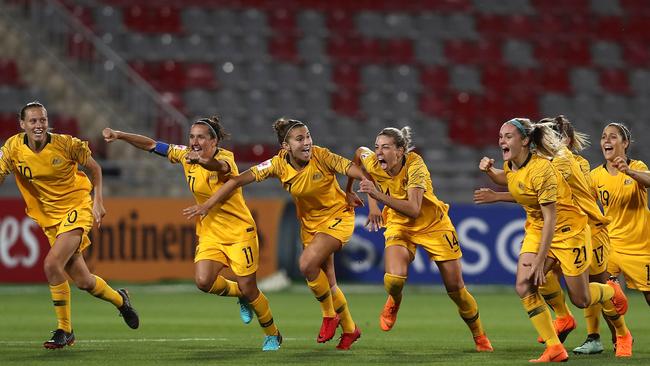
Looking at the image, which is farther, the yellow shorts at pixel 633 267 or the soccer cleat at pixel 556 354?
Answer: the yellow shorts at pixel 633 267

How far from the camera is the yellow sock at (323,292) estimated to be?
10.1 metres

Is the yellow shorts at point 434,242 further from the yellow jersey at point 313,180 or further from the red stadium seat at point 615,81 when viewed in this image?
the red stadium seat at point 615,81

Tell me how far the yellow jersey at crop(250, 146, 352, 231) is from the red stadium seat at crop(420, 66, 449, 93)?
1243 cm

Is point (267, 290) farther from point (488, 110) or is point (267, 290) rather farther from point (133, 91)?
point (488, 110)

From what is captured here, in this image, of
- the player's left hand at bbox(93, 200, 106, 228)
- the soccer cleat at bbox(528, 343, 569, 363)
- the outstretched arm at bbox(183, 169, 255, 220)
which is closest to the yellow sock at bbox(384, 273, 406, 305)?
the outstretched arm at bbox(183, 169, 255, 220)

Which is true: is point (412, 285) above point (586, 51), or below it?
below

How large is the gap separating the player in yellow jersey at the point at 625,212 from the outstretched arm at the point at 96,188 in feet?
14.3

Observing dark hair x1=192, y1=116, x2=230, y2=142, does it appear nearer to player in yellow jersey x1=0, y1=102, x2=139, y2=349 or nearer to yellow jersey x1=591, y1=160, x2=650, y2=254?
player in yellow jersey x1=0, y1=102, x2=139, y2=349

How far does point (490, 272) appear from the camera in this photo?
55.8 feet

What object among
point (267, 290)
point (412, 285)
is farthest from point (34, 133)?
point (412, 285)

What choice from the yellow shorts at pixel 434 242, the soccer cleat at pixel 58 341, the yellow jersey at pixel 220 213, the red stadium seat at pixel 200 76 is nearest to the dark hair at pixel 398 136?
the yellow shorts at pixel 434 242

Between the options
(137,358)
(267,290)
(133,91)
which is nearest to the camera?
(137,358)

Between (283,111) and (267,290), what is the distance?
5.20 m

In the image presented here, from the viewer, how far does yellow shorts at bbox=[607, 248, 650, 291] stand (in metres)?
9.92
